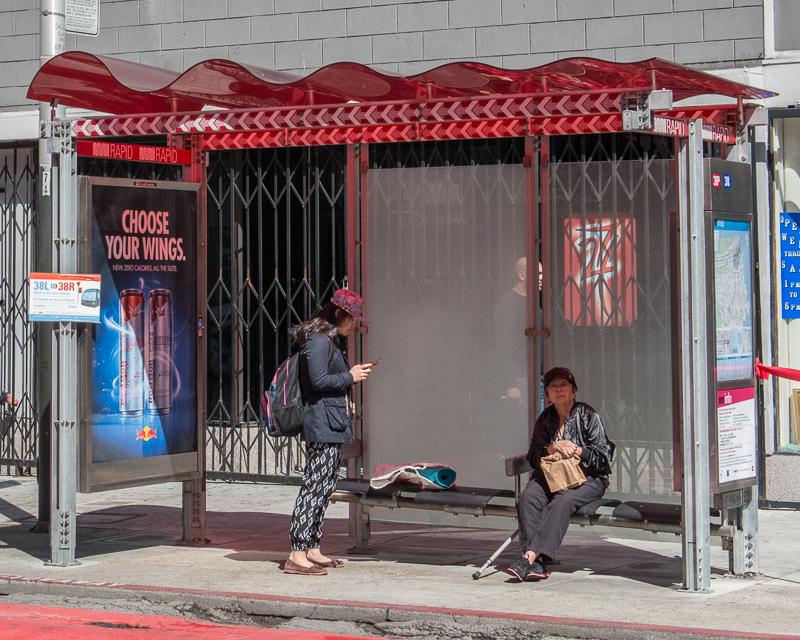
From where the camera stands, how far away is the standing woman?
9.56 meters

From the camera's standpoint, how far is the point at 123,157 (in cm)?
1023

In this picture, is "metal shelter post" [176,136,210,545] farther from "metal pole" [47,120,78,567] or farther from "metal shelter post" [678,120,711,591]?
"metal shelter post" [678,120,711,591]

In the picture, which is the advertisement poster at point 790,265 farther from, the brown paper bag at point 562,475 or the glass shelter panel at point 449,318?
the brown paper bag at point 562,475

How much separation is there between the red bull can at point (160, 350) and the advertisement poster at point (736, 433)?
379cm

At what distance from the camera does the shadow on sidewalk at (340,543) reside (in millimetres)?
9812

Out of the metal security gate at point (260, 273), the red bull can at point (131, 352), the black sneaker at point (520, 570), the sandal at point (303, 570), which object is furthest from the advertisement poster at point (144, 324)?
the metal security gate at point (260, 273)

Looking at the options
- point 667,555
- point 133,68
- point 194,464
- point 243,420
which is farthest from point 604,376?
point 243,420

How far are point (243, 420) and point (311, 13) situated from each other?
12.3 ft

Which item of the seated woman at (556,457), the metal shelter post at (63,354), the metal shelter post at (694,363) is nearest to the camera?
the metal shelter post at (694,363)

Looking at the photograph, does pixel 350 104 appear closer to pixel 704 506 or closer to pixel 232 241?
pixel 704 506

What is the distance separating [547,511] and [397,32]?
5776mm

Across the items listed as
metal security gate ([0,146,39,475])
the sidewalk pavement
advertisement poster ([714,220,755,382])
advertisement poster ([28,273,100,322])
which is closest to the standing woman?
the sidewalk pavement

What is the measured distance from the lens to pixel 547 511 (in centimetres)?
929

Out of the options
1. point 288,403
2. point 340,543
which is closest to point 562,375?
point 288,403
